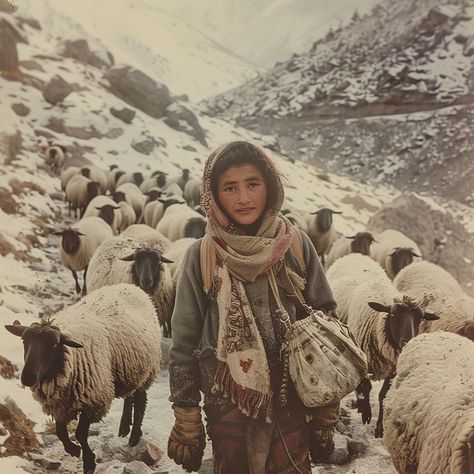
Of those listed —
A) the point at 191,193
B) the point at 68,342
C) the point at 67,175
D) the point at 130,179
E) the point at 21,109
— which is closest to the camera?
the point at 68,342

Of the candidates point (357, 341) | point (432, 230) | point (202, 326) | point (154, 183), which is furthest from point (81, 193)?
point (202, 326)

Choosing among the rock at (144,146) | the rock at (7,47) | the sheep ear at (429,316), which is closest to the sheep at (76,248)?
the sheep ear at (429,316)

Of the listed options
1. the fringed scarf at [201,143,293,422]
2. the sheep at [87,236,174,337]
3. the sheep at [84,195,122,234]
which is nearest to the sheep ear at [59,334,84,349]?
the fringed scarf at [201,143,293,422]

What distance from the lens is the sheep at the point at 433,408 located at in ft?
7.66

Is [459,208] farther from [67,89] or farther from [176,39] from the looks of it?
[176,39]

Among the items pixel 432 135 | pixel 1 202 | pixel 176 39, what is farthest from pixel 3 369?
pixel 176 39

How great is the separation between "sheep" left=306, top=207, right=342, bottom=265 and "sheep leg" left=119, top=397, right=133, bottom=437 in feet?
23.8

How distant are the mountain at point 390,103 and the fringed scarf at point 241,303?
23.4 m

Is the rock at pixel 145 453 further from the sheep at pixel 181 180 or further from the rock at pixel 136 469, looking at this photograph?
the sheep at pixel 181 180

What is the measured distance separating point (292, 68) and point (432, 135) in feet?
62.3

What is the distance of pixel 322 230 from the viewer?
11.0 meters

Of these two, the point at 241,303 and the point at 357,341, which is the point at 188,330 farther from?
the point at 357,341

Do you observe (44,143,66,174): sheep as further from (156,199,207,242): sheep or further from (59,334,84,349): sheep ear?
(59,334,84,349): sheep ear

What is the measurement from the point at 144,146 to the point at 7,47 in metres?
7.27
